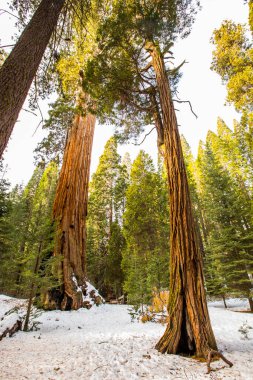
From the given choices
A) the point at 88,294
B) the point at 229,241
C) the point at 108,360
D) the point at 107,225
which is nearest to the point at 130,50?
the point at 108,360

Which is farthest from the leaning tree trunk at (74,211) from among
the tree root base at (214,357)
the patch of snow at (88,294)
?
the tree root base at (214,357)

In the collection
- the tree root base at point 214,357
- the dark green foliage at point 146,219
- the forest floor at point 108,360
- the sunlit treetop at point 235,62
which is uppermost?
the sunlit treetop at point 235,62

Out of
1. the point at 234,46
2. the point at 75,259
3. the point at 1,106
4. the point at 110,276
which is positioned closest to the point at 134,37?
the point at 1,106

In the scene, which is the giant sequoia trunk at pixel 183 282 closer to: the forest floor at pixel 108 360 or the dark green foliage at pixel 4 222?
the forest floor at pixel 108 360

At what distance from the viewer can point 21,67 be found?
8.63 ft

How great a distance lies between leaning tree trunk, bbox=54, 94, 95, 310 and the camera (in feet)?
23.8

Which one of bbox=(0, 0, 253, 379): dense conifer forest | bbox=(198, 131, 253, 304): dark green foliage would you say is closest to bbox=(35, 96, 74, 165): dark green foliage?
bbox=(0, 0, 253, 379): dense conifer forest

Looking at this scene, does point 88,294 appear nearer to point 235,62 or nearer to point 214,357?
point 214,357

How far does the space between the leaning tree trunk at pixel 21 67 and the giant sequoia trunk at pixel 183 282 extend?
272cm

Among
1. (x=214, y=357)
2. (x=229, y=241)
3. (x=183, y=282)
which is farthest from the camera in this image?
(x=229, y=241)

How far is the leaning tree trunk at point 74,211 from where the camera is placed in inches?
285

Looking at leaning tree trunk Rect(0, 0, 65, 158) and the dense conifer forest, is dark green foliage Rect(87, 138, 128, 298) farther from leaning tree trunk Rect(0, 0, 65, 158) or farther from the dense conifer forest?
leaning tree trunk Rect(0, 0, 65, 158)

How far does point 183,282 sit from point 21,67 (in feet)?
Answer: 12.6

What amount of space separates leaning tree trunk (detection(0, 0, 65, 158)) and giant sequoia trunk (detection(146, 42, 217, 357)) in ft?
8.92
